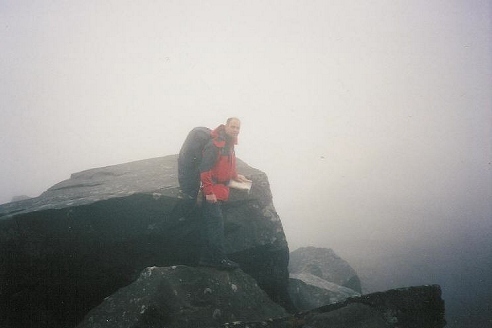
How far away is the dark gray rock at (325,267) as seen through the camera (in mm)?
17938

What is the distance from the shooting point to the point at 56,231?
7441mm

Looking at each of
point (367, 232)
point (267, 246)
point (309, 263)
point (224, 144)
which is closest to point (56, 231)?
point (224, 144)

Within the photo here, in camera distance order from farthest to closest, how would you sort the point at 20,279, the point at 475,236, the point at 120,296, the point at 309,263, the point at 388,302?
the point at 475,236 → the point at 309,263 → the point at 20,279 → the point at 120,296 → the point at 388,302

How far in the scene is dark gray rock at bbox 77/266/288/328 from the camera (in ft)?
19.5

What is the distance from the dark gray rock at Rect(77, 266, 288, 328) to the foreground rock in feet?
5.31

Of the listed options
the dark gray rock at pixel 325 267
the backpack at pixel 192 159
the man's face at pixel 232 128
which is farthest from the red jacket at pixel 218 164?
the dark gray rock at pixel 325 267

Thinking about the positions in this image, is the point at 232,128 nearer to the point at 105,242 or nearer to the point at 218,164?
the point at 218,164

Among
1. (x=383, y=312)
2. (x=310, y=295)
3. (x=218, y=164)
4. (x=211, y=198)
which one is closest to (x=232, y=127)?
(x=218, y=164)

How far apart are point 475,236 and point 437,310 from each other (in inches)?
4452

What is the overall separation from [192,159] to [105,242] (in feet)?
11.3

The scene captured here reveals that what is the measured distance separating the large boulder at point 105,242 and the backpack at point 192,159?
869 mm

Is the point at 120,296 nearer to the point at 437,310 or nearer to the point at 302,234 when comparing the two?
the point at 437,310

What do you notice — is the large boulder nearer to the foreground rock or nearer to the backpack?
the backpack

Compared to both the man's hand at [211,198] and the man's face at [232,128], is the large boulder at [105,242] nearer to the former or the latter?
the man's hand at [211,198]
